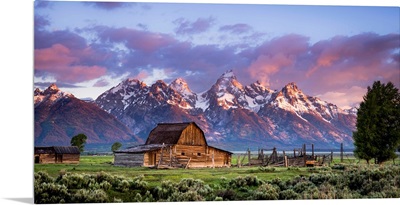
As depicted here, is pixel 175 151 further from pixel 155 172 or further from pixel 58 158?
pixel 58 158

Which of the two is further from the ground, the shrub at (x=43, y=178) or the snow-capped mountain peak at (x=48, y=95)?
the snow-capped mountain peak at (x=48, y=95)

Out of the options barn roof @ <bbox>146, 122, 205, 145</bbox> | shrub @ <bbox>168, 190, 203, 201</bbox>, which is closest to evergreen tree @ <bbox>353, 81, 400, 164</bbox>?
barn roof @ <bbox>146, 122, 205, 145</bbox>

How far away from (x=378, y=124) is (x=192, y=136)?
1249 centimetres

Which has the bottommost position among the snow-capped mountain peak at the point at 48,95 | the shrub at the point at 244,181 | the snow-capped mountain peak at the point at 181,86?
the shrub at the point at 244,181

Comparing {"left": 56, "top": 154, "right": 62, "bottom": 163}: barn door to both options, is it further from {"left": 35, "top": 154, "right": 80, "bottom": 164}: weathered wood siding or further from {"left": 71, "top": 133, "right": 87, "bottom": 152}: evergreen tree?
{"left": 71, "top": 133, "right": 87, "bottom": 152}: evergreen tree

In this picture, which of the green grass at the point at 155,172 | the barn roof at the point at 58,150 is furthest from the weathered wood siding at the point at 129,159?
the barn roof at the point at 58,150

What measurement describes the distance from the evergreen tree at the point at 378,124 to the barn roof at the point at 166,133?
1149 centimetres

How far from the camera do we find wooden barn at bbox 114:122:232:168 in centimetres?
4906

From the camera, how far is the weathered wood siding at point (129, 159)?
1929 inches

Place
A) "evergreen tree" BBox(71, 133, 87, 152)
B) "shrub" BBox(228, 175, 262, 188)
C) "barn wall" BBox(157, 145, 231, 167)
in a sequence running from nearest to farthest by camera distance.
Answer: "shrub" BBox(228, 175, 262, 188) < "evergreen tree" BBox(71, 133, 87, 152) < "barn wall" BBox(157, 145, 231, 167)

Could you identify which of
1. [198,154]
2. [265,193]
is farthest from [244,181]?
[198,154]

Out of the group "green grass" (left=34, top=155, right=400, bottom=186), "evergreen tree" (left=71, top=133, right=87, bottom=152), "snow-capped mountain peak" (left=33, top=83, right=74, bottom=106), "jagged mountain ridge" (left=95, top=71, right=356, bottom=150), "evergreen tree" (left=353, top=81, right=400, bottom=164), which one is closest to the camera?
"snow-capped mountain peak" (left=33, top=83, right=74, bottom=106)

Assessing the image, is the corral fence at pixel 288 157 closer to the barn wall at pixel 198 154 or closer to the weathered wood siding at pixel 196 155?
the weathered wood siding at pixel 196 155

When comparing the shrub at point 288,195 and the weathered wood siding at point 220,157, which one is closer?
the shrub at point 288,195
